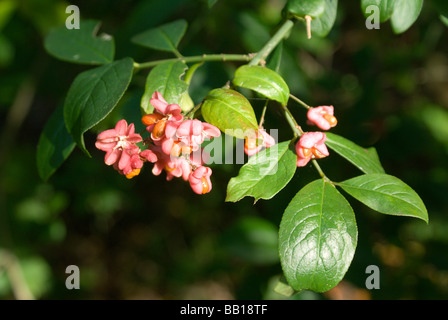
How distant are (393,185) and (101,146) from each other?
22.5 inches

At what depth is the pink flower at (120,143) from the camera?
90 centimetres

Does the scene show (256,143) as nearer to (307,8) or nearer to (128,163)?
(128,163)

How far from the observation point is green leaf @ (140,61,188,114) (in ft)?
3.03

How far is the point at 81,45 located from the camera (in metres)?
1.21

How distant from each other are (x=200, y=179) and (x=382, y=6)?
55cm

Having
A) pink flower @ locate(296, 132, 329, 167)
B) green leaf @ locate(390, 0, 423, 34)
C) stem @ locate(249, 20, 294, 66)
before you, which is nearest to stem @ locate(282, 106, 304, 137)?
pink flower @ locate(296, 132, 329, 167)

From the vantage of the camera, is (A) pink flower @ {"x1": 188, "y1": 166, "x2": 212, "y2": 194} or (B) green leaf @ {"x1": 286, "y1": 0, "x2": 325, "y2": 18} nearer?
(A) pink flower @ {"x1": 188, "y1": 166, "x2": 212, "y2": 194}

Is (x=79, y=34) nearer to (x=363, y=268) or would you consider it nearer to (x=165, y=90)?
(x=165, y=90)

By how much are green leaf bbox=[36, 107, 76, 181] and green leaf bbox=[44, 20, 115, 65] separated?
0.52 feet

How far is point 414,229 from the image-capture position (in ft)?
6.25

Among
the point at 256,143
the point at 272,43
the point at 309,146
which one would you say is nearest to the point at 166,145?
the point at 256,143

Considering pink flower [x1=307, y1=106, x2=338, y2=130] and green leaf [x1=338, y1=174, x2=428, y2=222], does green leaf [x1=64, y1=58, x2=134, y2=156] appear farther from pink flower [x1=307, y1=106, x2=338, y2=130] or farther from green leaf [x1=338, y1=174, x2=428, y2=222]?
green leaf [x1=338, y1=174, x2=428, y2=222]

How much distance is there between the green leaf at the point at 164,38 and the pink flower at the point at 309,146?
1.32 feet

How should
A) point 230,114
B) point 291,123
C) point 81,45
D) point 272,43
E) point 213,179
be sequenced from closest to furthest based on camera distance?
point 230,114, point 291,123, point 272,43, point 81,45, point 213,179
